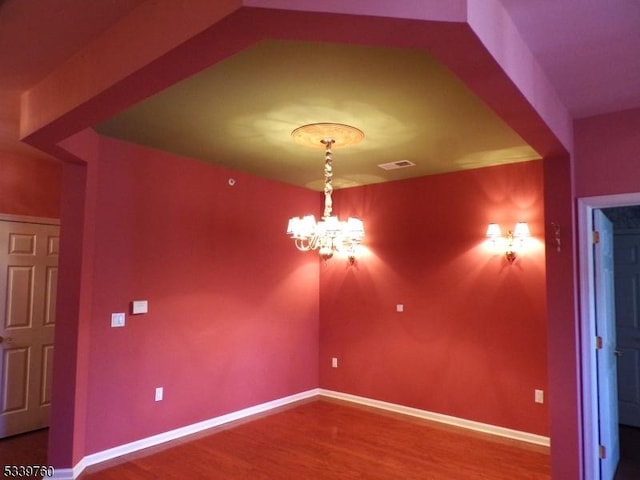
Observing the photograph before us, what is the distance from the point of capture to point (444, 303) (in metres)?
4.64

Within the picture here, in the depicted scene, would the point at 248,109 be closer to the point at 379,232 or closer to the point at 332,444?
the point at 379,232

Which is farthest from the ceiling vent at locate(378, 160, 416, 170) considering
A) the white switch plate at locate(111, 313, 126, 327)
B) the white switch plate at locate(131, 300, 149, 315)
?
the white switch plate at locate(111, 313, 126, 327)

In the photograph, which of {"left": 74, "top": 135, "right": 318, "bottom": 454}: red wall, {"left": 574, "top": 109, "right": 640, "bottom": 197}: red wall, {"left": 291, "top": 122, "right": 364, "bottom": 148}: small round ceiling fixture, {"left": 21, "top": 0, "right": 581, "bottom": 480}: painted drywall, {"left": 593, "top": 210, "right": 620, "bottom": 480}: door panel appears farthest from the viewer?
{"left": 74, "top": 135, "right": 318, "bottom": 454}: red wall

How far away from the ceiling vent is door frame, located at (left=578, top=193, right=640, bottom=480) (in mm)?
1744

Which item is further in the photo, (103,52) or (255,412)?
(255,412)

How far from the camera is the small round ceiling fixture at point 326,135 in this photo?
128 inches

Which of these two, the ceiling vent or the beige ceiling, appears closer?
the beige ceiling

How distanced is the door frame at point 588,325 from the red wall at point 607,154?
7 cm

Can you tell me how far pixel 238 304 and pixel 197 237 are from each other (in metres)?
0.91

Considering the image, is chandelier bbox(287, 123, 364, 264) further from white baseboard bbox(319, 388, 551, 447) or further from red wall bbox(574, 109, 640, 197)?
white baseboard bbox(319, 388, 551, 447)

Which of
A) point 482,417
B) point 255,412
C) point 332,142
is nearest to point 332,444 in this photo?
point 255,412

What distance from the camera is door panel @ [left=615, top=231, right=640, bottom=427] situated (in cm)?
443

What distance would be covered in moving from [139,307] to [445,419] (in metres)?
3.34

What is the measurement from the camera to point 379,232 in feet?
17.1
